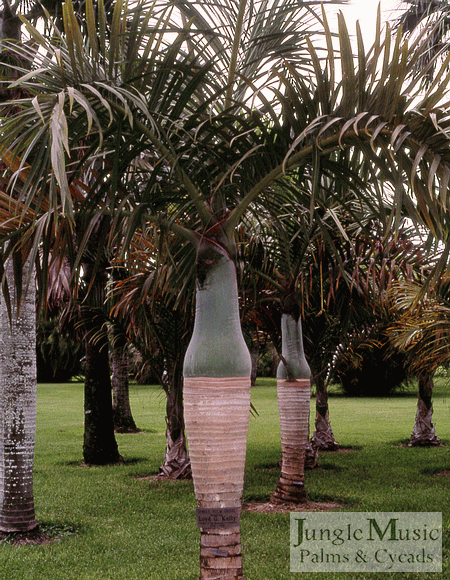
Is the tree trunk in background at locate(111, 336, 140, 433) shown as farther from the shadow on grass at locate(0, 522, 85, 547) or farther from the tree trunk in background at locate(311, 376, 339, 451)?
the shadow on grass at locate(0, 522, 85, 547)

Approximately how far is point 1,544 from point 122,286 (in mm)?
2669

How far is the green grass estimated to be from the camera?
5062 millimetres

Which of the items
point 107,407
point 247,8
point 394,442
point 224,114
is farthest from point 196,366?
point 394,442

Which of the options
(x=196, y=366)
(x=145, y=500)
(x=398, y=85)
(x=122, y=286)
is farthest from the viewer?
(x=145, y=500)

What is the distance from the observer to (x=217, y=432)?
3404 millimetres

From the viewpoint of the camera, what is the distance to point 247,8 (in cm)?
423

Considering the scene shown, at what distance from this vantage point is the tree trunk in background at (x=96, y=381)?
→ 9.45 meters

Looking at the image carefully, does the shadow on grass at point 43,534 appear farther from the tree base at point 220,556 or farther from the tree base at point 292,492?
the tree base at point 220,556

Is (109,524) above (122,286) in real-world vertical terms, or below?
below

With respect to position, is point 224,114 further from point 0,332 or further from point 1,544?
point 1,544

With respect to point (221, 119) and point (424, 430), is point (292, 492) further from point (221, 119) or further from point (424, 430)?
point (424, 430)

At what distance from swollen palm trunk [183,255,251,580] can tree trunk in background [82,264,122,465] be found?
6.03m

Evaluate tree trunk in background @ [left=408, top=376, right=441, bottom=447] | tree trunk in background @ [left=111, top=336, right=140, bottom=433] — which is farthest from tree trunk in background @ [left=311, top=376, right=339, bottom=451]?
tree trunk in background @ [left=111, top=336, right=140, bottom=433]

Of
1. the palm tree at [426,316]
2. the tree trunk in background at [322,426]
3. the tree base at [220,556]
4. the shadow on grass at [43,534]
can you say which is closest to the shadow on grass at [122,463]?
the tree trunk in background at [322,426]
